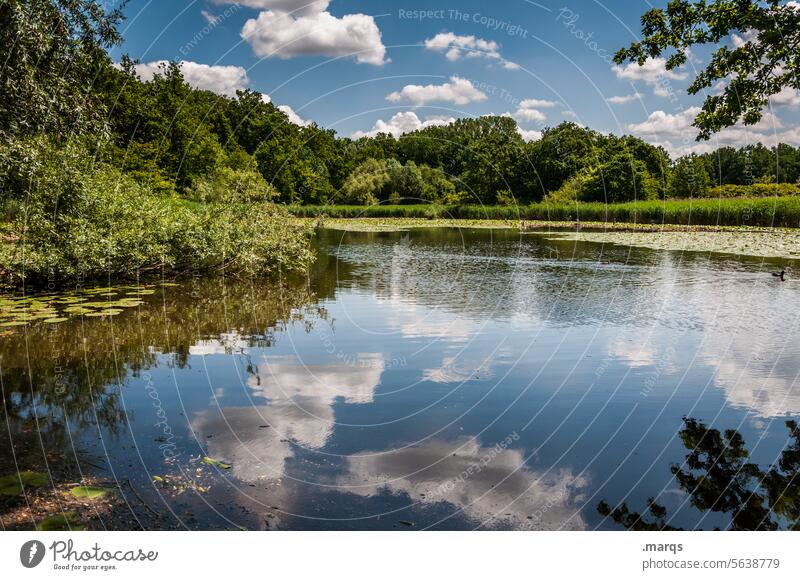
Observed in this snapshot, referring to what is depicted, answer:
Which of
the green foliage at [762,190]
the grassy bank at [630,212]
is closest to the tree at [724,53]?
the grassy bank at [630,212]

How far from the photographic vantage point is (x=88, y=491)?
5988 millimetres

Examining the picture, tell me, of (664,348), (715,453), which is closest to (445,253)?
(664,348)

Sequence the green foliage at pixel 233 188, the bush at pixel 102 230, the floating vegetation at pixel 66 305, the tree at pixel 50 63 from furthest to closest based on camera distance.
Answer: the green foliage at pixel 233 188 < the bush at pixel 102 230 < the floating vegetation at pixel 66 305 < the tree at pixel 50 63

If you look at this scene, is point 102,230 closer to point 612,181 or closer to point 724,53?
point 724,53

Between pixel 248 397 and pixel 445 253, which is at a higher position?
pixel 445 253

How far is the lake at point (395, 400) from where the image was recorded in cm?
616

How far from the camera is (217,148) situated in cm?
6256

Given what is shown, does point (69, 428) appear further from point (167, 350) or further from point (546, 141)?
point (546, 141)

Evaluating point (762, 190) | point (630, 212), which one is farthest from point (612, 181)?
point (762, 190)

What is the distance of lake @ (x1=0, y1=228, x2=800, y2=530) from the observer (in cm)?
616

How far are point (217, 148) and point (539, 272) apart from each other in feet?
152

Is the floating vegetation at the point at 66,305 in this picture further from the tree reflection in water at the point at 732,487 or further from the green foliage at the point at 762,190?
the green foliage at the point at 762,190

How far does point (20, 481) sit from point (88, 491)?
804 millimetres

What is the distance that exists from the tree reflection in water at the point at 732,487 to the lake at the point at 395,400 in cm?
15
